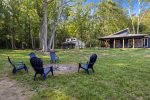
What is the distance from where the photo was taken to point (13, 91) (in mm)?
6680

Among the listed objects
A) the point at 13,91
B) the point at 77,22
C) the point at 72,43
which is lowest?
the point at 13,91

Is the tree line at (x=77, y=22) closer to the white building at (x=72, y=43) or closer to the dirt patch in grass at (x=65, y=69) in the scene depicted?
the white building at (x=72, y=43)

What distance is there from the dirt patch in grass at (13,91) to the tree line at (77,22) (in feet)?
109

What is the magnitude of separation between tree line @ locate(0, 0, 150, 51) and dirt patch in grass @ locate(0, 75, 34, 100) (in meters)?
33.3

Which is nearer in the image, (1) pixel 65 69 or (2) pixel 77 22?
(1) pixel 65 69

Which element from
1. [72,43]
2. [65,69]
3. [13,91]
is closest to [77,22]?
[72,43]

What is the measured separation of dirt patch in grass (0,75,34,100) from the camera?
6.02m

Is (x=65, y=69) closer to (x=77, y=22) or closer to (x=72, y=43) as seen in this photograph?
(x=77, y=22)

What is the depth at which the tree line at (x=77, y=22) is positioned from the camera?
4250cm

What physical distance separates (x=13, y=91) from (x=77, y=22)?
150ft

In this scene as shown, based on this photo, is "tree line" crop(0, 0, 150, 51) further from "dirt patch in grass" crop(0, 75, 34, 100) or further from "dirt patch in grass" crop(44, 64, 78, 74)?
"dirt patch in grass" crop(0, 75, 34, 100)

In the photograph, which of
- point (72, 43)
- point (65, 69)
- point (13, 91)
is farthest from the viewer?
point (72, 43)

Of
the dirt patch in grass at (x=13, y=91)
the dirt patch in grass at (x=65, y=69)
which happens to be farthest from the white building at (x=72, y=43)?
the dirt patch in grass at (x=13, y=91)

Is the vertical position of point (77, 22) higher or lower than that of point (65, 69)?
higher
